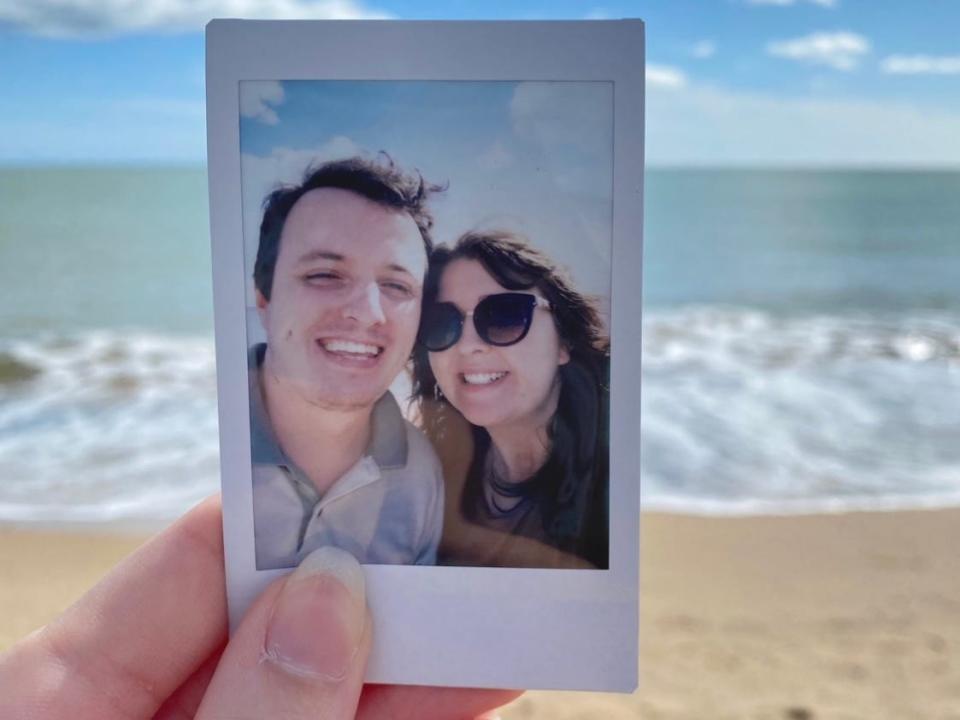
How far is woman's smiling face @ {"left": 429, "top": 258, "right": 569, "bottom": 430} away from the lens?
102cm

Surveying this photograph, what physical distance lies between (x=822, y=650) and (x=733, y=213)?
47.7 feet

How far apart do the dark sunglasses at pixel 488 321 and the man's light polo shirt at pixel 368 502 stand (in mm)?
99

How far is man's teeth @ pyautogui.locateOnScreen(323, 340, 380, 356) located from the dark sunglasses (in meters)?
0.06

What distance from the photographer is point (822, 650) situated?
2.66 meters

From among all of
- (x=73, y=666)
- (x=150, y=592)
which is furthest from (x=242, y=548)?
(x=73, y=666)

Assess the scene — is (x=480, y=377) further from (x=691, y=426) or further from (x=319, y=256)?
(x=691, y=426)

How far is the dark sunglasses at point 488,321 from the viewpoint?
40.6 inches

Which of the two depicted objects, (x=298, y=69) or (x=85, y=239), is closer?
(x=298, y=69)

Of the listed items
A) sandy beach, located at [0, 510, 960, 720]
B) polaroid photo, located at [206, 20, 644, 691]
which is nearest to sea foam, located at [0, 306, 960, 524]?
sandy beach, located at [0, 510, 960, 720]

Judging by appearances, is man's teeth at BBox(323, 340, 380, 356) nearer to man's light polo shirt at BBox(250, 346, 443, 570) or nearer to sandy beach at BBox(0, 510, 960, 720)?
man's light polo shirt at BBox(250, 346, 443, 570)

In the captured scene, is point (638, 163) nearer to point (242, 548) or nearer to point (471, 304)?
point (471, 304)

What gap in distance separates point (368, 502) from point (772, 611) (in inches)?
84.9

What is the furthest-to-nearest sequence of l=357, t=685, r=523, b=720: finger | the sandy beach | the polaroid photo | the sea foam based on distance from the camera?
the sea foam
the sandy beach
l=357, t=685, r=523, b=720: finger
the polaroid photo

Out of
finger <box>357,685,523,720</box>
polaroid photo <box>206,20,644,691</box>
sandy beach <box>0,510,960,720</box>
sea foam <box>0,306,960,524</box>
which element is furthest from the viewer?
sea foam <box>0,306,960,524</box>
